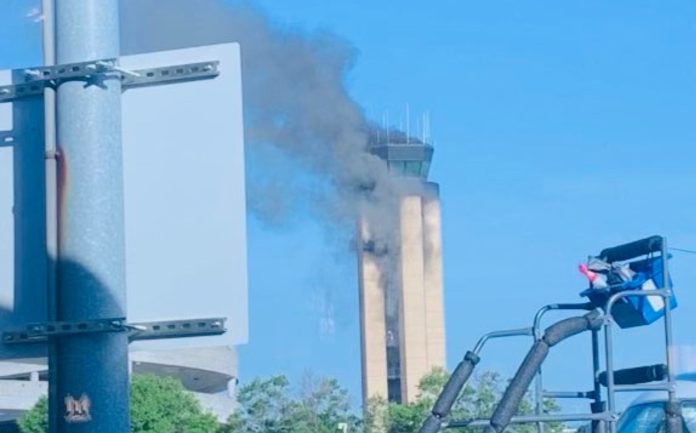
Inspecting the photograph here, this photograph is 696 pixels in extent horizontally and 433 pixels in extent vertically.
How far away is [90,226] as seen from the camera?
4.21 meters

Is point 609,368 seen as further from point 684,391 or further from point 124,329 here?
point 124,329

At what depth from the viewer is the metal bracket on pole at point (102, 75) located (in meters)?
4.27

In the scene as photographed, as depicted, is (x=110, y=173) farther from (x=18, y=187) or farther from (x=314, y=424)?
(x=314, y=424)

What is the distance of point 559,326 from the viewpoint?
6.20 m

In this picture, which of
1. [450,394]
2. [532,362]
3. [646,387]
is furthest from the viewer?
[450,394]

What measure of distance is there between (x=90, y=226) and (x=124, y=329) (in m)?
0.33

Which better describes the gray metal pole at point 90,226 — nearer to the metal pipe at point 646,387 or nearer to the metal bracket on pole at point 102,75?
the metal bracket on pole at point 102,75

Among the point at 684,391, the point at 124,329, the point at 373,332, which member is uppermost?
the point at 373,332

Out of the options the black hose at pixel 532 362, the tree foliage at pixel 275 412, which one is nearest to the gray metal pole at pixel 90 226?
the black hose at pixel 532 362

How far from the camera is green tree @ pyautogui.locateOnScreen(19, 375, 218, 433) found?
40375 millimetres

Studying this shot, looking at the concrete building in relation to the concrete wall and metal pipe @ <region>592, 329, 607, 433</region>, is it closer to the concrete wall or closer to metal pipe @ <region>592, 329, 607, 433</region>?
the concrete wall

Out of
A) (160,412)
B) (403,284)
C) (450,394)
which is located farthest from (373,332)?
(450,394)

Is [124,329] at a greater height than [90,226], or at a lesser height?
lesser

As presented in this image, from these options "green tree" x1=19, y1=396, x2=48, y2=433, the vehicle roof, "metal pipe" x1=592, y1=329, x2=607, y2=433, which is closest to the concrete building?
"green tree" x1=19, y1=396, x2=48, y2=433
